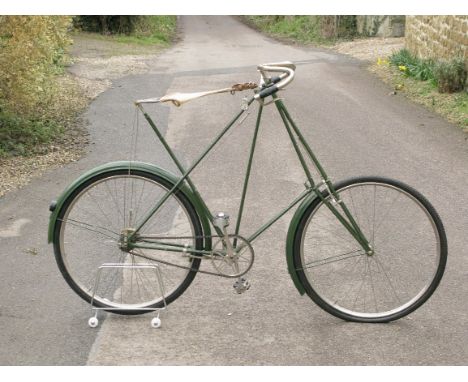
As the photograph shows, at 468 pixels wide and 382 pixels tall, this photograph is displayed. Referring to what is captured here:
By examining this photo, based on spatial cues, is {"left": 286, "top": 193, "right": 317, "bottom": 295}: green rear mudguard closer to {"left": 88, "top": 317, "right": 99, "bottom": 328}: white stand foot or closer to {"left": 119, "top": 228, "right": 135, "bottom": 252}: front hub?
{"left": 119, "top": 228, "right": 135, "bottom": 252}: front hub

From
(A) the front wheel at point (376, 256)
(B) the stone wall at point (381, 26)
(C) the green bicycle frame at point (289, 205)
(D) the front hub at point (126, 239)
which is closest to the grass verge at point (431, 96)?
(A) the front wheel at point (376, 256)

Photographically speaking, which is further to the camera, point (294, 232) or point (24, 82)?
point (24, 82)

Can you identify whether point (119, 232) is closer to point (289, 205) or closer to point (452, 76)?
point (289, 205)

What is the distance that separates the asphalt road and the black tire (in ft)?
0.46

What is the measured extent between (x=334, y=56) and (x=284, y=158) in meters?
11.0


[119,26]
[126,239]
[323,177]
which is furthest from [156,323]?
[119,26]

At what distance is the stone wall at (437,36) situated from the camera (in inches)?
482

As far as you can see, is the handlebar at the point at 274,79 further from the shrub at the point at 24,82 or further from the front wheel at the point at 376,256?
the shrub at the point at 24,82

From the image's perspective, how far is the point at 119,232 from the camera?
4.70m

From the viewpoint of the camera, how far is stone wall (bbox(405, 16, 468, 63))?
1225 cm

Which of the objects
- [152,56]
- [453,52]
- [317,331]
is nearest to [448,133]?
[453,52]

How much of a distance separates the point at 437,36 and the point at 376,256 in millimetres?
9568

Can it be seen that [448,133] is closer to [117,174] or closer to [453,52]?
[453,52]

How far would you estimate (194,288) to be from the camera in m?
4.92
